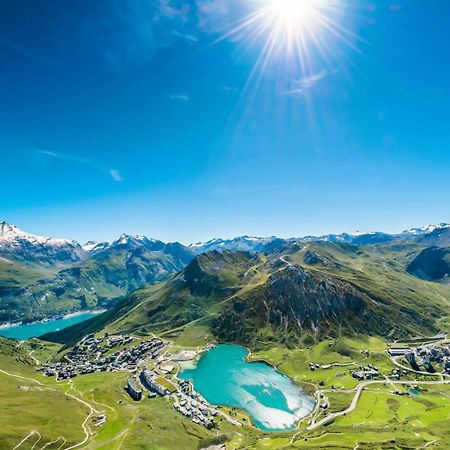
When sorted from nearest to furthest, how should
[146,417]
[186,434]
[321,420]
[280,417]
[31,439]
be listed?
[31,439] → [186,434] → [146,417] → [321,420] → [280,417]

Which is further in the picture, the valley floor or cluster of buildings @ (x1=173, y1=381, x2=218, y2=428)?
cluster of buildings @ (x1=173, y1=381, x2=218, y2=428)

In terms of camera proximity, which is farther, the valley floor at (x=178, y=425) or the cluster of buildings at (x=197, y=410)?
the cluster of buildings at (x=197, y=410)

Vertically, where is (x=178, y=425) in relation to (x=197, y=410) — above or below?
above

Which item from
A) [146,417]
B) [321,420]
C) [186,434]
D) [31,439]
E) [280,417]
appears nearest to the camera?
[31,439]

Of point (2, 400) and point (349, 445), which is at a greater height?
point (2, 400)

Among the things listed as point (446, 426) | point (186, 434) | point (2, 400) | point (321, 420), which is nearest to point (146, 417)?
point (186, 434)

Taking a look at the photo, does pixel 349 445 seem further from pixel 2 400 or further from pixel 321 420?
pixel 2 400

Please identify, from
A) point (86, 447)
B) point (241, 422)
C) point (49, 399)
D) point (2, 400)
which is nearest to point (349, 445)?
point (241, 422)

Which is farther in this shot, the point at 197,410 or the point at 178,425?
the point at 197,410

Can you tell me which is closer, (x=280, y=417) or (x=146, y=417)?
(x=146, y=417)
